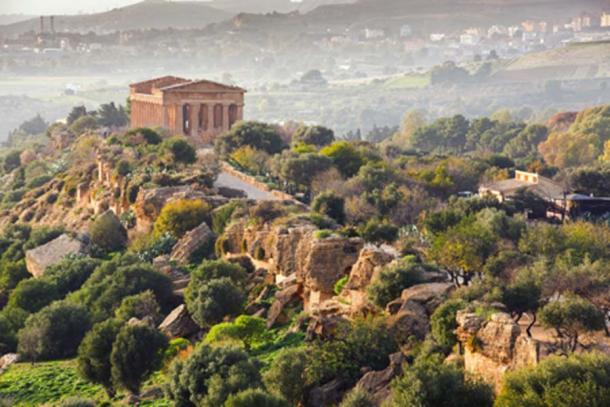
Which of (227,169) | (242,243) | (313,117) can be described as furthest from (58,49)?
(242,243)

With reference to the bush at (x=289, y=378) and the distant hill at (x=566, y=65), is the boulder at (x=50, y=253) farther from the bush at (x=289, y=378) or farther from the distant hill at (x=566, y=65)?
the distant hill at (x=566, y=65)

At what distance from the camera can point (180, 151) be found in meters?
46.6

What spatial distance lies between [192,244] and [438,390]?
16.7 meters

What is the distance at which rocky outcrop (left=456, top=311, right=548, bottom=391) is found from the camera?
62.4 feet

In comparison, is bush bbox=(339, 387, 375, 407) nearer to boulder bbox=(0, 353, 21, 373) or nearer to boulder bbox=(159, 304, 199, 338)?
boulder bbox=(159, 304, 199, 338)

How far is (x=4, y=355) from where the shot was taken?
29297 millimetres

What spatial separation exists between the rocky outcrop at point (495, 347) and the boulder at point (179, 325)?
863cm

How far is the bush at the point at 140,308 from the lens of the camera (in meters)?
28.7

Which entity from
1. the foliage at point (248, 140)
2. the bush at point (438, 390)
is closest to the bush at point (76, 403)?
the bush at point (438, 390)

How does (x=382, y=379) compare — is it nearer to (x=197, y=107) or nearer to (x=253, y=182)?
(x=253, y=182)

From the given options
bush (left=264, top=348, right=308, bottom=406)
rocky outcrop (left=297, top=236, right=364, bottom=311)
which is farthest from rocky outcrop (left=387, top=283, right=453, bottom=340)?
rocky outcrop (left=297, top=236, right=364, bottom=311)

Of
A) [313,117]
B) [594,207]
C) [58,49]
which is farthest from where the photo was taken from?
[58,49]

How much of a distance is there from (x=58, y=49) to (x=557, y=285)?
158520 mm

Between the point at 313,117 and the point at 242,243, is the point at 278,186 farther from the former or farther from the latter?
the point at 313,117
